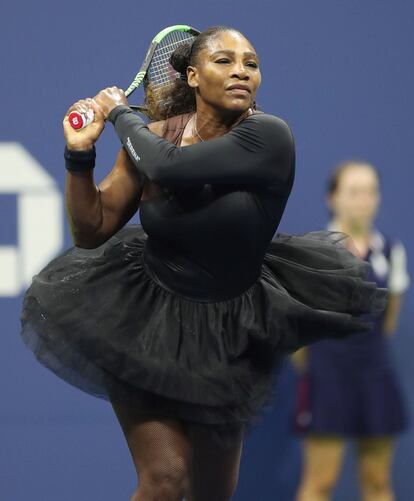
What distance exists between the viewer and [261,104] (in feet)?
7.12

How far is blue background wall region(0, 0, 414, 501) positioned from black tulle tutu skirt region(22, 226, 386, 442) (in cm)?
55

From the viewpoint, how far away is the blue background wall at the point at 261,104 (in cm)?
215

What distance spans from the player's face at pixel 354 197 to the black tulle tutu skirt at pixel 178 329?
0.40 m

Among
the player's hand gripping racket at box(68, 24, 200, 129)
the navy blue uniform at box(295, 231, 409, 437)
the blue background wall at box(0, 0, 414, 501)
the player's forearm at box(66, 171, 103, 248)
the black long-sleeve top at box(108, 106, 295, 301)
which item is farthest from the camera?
the blue background wall at box(0, 0, 414, 501)

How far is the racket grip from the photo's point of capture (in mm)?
1505

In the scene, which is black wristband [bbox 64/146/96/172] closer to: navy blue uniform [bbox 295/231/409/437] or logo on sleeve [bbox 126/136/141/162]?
logo on sleeve [bbox 126/136/141/162]

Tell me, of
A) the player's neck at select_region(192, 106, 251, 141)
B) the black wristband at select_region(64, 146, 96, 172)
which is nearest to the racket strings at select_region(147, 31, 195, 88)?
the player's neck at select_region(192, 106, 251, 141)

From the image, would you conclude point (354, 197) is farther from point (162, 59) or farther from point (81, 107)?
point (81, 107)

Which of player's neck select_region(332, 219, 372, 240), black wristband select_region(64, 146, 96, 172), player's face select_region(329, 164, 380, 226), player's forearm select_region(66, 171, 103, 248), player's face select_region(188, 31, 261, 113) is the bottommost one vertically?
player's neck select_region(332, 219, 372, 240)

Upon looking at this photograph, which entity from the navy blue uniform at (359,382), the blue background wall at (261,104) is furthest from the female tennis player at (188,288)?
the blue background wall at (261,104)

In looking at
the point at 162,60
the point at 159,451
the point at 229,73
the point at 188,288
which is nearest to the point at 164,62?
the point at 162,60

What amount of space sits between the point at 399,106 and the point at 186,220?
34.0 inches

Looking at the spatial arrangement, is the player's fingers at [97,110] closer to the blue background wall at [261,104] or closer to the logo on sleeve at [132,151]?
the logo on sleeve at [132,151]

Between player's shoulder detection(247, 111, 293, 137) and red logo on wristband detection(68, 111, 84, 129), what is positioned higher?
player's shoulder detection(247, 111, 293, 137)
